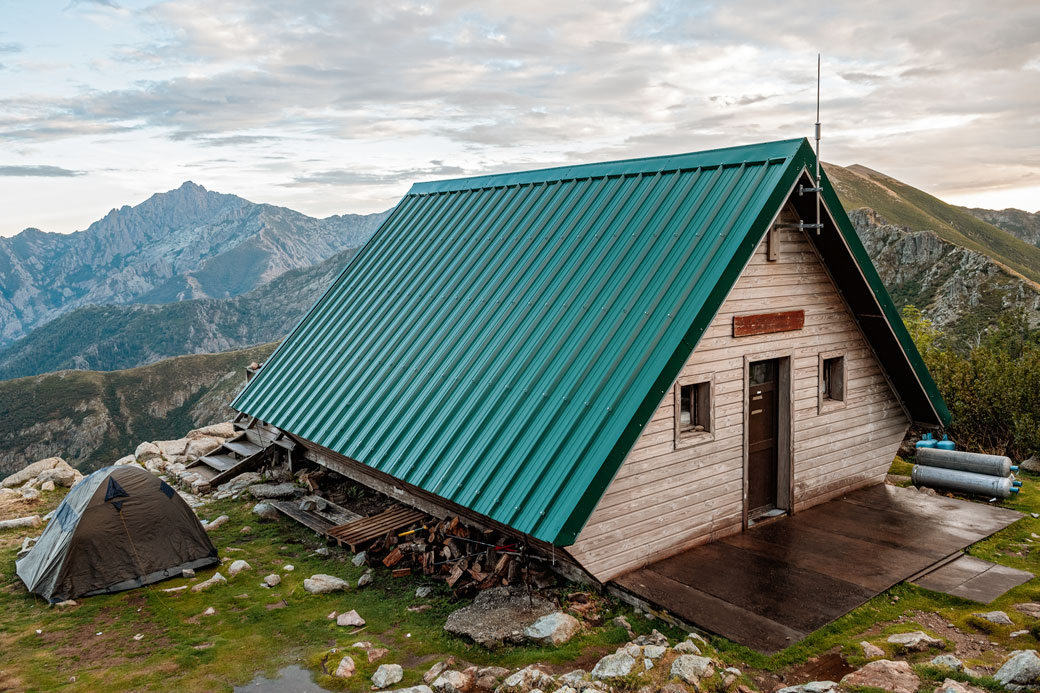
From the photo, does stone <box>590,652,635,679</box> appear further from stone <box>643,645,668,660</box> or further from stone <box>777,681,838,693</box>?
stone <box>777,681,838,693</box>

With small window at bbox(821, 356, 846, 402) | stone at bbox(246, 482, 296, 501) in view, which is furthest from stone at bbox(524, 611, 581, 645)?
stone at bbox(246, 482, 296, 501)

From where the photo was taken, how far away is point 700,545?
9.90 metres

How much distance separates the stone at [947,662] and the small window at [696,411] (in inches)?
146

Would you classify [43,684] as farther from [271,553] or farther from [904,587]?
[904,587]

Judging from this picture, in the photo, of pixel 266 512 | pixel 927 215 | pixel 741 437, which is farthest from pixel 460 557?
pixel 927 215

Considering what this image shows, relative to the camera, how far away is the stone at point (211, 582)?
10.4 meters

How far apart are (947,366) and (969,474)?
553cm

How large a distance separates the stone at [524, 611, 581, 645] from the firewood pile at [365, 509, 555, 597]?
3.37ft

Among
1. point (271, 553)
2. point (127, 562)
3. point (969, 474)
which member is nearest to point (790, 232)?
point (969, 474)

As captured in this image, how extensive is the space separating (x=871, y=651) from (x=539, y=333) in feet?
18.3

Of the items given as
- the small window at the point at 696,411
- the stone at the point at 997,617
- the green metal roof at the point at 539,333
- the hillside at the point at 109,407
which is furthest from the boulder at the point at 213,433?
the hillside at the point at 109,407

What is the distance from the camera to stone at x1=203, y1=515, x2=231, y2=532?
13023mm

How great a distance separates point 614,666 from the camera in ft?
22.3

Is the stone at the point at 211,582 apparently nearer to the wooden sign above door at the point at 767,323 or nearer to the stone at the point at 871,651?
the wooden sign above door at the point at 767,323
